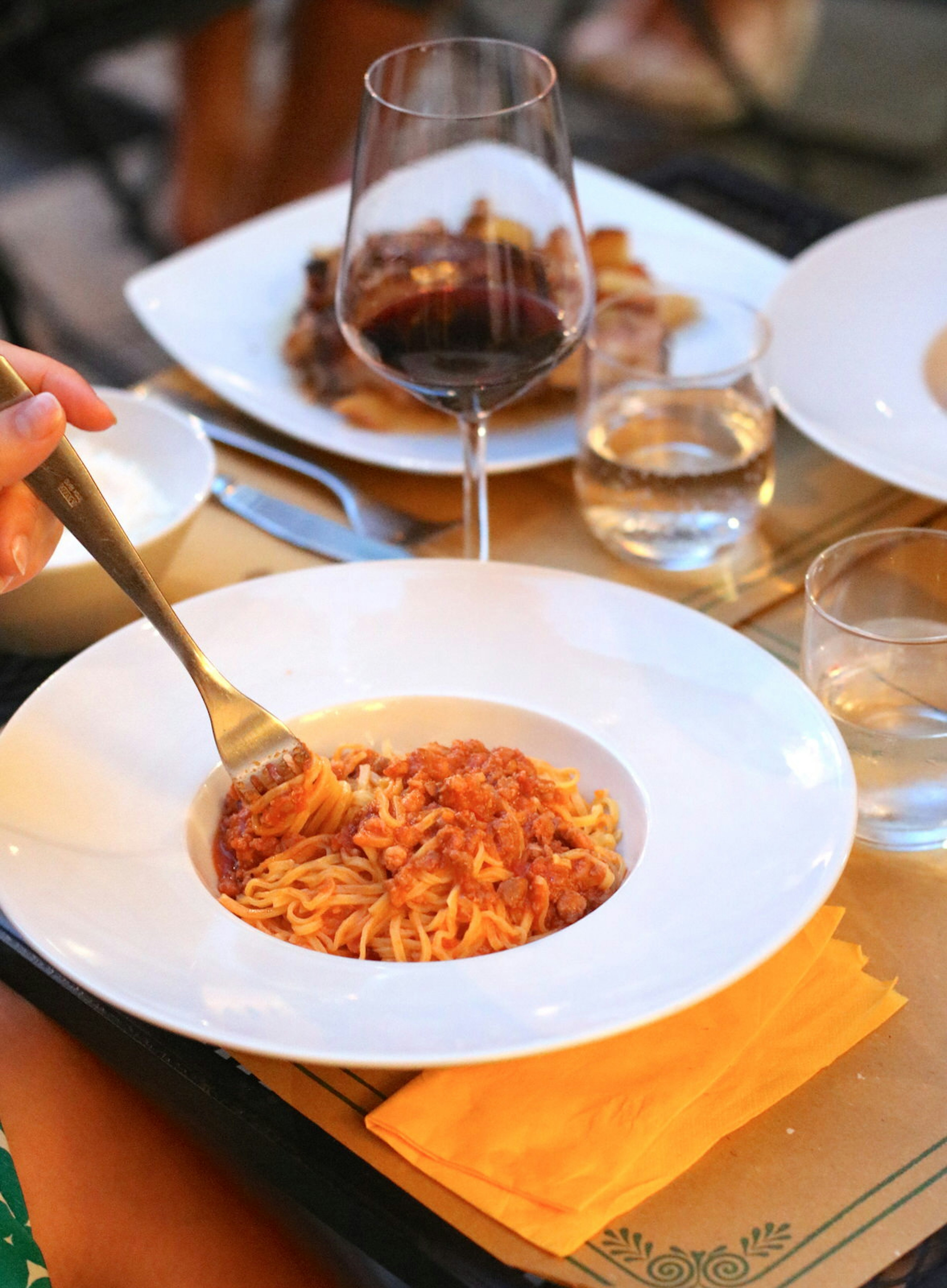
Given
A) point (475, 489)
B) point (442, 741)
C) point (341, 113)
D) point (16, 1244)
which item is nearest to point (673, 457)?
point (475, 489)

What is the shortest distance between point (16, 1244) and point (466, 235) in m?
0.80

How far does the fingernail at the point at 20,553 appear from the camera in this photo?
3.30 ft

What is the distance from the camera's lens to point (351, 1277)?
2.87 ft

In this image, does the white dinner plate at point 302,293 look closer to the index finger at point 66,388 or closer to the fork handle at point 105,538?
the index finger at point 66,388

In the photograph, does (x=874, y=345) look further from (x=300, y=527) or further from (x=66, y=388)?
(x=66, y=388)

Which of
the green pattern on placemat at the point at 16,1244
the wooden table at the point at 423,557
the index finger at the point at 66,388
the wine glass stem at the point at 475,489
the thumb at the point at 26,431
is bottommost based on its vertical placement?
the green pattern on placemat at the point at 16,1244

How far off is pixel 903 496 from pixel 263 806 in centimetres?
76

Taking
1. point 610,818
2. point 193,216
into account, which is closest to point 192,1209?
point 610,818

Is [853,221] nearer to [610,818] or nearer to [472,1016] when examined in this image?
[610,818]

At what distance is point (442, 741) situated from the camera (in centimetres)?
109

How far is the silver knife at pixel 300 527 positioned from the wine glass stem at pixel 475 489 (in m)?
0.07

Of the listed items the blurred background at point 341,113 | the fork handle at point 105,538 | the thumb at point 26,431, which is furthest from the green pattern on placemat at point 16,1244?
the blurred background at point 341,113

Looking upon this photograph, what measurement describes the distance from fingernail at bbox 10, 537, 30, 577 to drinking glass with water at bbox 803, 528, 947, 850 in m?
0.56

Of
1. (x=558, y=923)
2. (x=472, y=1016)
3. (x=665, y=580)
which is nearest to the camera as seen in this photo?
(x=472, y=1016)
